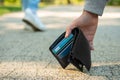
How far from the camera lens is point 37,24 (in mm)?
4891

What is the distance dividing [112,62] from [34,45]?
1181mm

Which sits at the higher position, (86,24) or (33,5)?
(86,24)

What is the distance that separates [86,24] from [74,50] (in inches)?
9.0

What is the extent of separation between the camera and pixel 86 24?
2.27 metres

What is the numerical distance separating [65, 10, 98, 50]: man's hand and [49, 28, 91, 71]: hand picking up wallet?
3 centimetres

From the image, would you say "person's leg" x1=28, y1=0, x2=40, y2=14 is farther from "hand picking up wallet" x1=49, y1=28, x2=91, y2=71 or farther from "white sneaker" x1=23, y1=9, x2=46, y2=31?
"hand picking up wallet" x1=49, y1=28, x2=91, y2=71

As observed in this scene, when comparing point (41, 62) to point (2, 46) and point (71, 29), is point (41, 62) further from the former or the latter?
point (2, 46)

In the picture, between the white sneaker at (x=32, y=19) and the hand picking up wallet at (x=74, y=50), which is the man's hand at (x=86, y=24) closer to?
the hand picking up wallet at (x=74, y=50)

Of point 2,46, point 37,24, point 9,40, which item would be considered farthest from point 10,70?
point 37,24

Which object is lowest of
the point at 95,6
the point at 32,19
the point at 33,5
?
the point at 32,19

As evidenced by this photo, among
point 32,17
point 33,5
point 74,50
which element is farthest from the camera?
point 33,5

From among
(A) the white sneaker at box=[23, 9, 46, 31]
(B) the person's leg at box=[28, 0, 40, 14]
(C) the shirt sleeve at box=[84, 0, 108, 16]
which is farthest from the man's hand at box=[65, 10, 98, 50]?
(B) the person's leg at box=[28, 0, 40, 14]

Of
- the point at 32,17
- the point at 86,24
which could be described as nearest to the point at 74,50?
the point at 86,24

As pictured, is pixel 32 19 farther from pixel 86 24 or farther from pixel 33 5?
pixel 86 24
